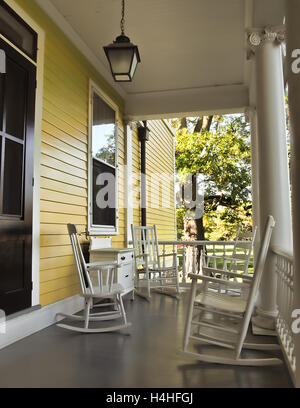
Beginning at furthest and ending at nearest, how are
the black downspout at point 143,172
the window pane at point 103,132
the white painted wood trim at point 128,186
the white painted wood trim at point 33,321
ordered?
the black downspout at point 143,172 → the white painted wood trim at point 128,186 → the window pane at point 103,132 → the white painted wood trim at point 33,321

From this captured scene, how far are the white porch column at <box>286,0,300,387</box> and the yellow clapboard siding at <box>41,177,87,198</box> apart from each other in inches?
95.4

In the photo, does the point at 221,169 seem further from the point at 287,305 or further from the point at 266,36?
the point at 287,305

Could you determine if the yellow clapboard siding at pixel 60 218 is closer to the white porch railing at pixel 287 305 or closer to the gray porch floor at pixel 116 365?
the gray porch floor at pixel 116 365

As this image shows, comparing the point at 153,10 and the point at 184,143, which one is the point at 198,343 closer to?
the point at 153,10

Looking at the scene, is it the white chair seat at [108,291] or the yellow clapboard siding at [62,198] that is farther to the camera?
the yellow clapboard siding at [62,198]

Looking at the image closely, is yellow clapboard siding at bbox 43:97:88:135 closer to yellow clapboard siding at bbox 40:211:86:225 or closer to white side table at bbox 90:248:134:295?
yellow clapboard siding at bbox 40:211:86:225

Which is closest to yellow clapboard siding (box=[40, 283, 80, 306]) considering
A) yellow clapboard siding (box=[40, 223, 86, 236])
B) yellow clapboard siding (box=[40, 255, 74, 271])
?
yellow clapboard siding (box=[40, 255, 74, 271])

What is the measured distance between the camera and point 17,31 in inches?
114

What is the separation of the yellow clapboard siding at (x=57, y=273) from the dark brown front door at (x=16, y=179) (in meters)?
0.27

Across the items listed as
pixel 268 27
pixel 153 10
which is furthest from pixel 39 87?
pixel 268 27

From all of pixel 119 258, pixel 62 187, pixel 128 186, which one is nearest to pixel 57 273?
pixel 119 258

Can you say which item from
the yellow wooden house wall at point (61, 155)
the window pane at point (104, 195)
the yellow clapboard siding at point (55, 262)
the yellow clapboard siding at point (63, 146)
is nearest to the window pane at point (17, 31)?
the yellow wooden house wall at point (61, 155)

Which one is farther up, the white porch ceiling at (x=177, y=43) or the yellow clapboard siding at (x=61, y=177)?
the white porch ceiling at (x=177, y=43)

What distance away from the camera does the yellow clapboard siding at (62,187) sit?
10.7ft
